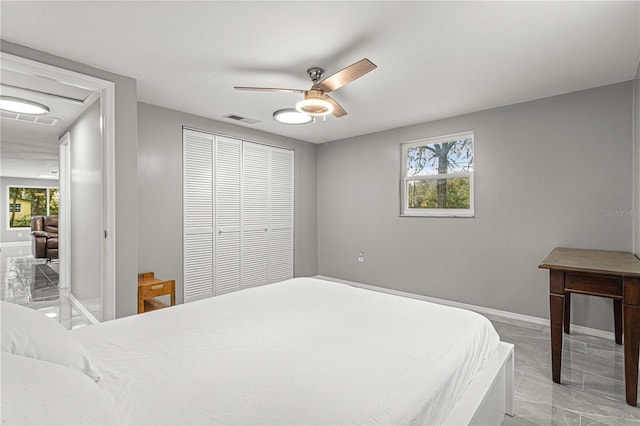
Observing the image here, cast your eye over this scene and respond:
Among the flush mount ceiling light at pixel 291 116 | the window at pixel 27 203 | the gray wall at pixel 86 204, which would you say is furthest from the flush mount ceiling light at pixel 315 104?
the window at pixel 27 203

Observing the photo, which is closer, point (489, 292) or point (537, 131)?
point (537, 131)

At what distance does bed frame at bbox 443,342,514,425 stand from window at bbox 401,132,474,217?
2.43 m

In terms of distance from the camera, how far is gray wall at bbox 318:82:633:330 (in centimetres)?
304

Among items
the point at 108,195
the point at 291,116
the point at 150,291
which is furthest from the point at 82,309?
the point at 291,116

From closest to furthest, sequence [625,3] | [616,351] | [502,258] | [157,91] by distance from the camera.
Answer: [625,3] < [616,351] < [157,91] < [502,258]

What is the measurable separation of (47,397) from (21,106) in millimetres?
4110

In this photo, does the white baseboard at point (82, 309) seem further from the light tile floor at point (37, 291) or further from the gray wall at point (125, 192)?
the gray wall at point (125, 192)

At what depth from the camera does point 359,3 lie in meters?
1.87

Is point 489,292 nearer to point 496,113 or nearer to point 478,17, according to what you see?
point 496,113

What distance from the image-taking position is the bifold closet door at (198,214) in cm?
397

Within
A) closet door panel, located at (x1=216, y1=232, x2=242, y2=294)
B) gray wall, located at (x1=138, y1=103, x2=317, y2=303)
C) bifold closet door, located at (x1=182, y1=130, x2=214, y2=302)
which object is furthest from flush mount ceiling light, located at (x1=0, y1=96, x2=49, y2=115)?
closet door panel, located at (x1=216, y1=232, x2=242, y2=294)

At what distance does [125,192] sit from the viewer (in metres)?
2.85

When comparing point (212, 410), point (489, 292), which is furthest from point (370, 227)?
point (212, 410)

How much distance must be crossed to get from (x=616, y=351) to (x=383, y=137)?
349cm
